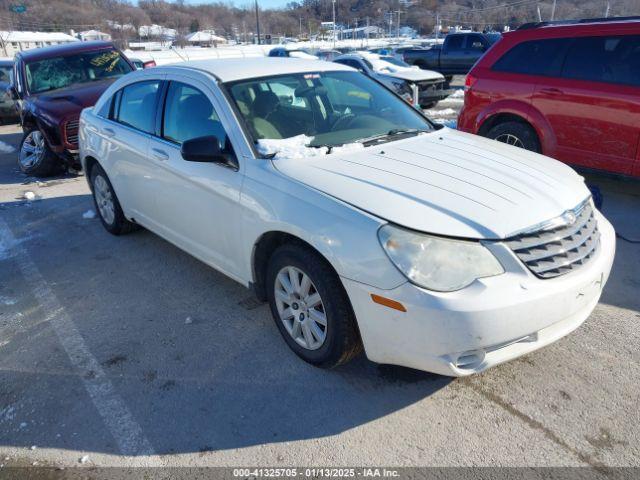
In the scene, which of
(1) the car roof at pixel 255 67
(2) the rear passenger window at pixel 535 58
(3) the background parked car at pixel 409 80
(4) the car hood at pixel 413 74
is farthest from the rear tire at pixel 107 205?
(4) the car hood at pixel 413 74

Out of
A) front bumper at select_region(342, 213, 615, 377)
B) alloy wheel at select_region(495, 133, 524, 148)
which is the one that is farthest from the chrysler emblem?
A: alloy wheel at select_region(495, 133, 524, 148)

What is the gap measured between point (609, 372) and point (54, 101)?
27.4ft

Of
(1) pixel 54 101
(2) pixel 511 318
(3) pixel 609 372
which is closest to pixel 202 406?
(2) pixel 511 318

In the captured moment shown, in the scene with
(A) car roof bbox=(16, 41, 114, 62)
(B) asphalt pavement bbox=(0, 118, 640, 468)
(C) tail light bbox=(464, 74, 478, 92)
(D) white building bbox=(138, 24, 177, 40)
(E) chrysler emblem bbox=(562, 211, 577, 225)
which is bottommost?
(B) asphalt pavement bbox=(0, 118, 640, 468)

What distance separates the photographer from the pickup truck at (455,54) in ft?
60.7

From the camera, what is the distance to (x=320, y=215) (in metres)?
2.65

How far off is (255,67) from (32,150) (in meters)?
6.36

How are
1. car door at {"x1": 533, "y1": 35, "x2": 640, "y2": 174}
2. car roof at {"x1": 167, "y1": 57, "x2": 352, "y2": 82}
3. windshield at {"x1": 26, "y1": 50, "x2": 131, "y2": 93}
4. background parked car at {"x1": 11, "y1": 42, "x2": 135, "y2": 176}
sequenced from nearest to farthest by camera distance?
1. car roof at {"x1": 167, "y1": 57, "x2": 352, "y2": 82}
2. car door at {"x1": 533, "y1": 35, "x2": 640, "y2": 174}
3. background parked car at {"x1": 11, "y1": 42, "x2": 135, "y2": 176}
4. windshield at {"x1": 26, "y1": 50, "x2": 131, "y2": 93}

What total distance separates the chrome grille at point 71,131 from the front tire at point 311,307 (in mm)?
6078

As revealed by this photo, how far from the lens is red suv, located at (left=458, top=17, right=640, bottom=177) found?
519cm

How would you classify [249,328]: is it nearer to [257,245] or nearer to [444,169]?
[257,245]

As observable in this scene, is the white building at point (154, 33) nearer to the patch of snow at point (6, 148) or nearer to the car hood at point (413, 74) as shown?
the car hood at point (413, 74)

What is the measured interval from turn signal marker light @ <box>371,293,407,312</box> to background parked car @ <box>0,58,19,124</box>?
13.7m

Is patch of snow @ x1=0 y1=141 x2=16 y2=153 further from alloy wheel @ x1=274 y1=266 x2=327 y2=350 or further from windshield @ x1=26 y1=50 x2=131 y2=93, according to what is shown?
alloy wheel @ x1=274 y1=266 x2=327 y2=350
